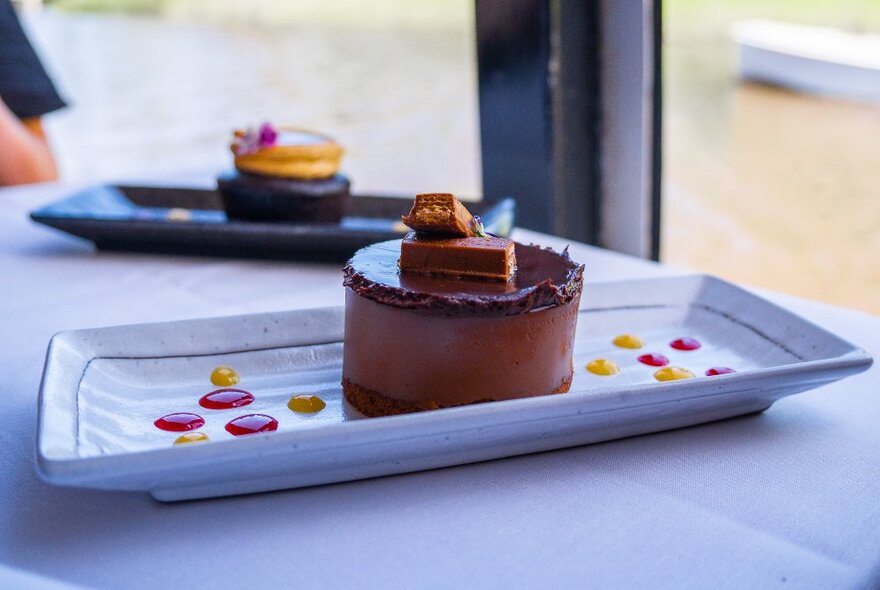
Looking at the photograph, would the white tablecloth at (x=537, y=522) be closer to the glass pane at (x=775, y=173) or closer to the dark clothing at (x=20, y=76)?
the dark clothing at (x=20, y=76)

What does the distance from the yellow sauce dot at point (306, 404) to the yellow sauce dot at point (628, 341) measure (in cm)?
38

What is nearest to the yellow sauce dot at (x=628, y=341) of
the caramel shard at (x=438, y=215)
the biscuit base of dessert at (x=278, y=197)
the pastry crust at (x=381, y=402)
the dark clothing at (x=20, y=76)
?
the pastry crust at (x=381, y=402)

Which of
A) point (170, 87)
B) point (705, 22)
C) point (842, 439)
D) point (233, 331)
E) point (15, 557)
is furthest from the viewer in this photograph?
point (170, 87)

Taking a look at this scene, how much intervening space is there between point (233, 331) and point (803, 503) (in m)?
→ 0.61

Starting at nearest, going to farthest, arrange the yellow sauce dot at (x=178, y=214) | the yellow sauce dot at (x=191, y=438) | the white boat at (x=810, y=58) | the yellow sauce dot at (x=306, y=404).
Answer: the yellow sauce dot at (x=191, y=438) < the yellow sauce dot at (x=306, y=404) < the yellow sauce dot at (x=178, y=214) < the white boat at (x=810, y=58)

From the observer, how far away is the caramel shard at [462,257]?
860 millimetres

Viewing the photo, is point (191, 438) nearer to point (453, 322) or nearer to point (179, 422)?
point (179, 422)

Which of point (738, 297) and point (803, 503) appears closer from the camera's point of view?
point (803, 503)

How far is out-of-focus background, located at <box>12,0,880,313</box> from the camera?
328 centimetres

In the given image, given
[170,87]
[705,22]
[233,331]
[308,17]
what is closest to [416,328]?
[233,331]

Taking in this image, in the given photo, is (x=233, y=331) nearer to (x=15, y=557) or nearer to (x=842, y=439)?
(x=15, y=557)

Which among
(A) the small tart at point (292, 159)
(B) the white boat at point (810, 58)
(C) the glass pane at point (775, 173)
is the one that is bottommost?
(C) the glass pane at point (775, 173)

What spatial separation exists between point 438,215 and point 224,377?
29cm

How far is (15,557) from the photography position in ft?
2.21
